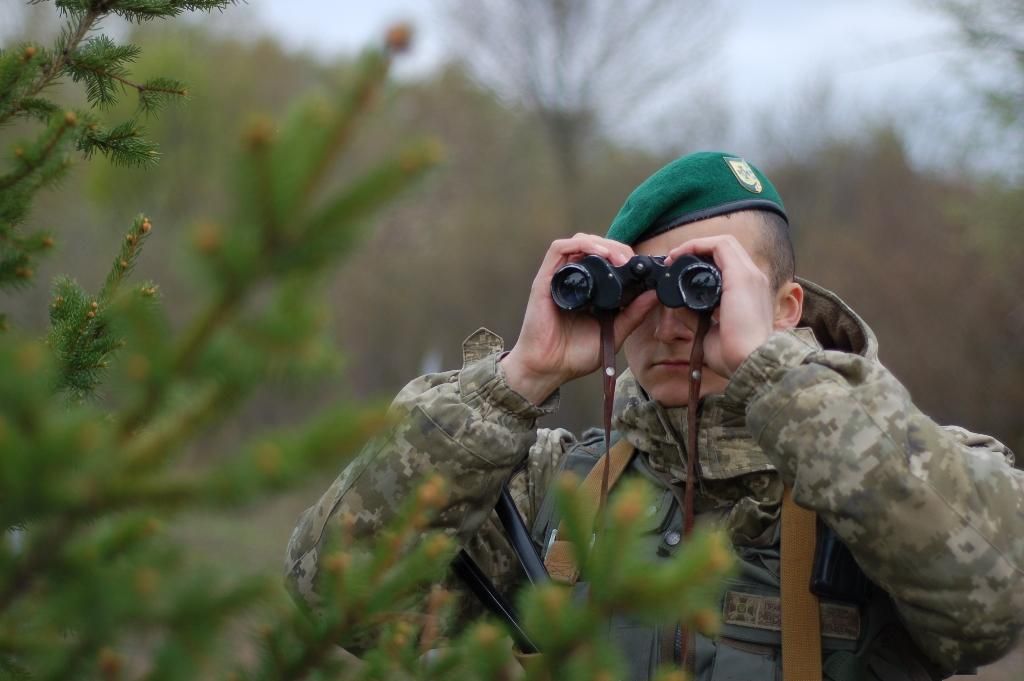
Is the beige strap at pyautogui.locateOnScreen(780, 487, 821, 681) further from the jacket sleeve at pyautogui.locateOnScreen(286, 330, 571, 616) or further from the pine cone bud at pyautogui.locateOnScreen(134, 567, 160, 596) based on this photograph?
the pine cone bud at pyautogui.locateOnScreen(134, 567, 160, 596)

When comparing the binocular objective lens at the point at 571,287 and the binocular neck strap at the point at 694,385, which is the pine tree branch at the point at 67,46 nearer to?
the binocular objective lens at the point at 571,287

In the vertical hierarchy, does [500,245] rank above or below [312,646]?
below

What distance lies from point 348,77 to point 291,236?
0.51 feet

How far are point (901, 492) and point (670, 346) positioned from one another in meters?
0.69

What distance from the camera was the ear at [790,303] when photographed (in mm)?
2758

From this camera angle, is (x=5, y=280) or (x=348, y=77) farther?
(x=5, y=280)

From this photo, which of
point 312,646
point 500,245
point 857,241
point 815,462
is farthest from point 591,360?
point 500,245

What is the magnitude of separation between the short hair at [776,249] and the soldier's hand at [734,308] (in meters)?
0.40

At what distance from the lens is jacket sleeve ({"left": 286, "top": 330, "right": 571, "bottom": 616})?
93.9 inches

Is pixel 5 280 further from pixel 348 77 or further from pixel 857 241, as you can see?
pixel 857 241

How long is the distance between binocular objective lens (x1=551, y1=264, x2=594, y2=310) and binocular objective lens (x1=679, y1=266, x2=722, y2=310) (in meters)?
0.23

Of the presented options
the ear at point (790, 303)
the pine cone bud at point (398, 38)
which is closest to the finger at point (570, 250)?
the ear at point (790, 303)

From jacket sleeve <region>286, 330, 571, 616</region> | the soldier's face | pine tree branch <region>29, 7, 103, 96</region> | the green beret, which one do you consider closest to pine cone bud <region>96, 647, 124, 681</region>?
pine tree branch <region>29, 7, 103, 96</region>

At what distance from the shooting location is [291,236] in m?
0.94
